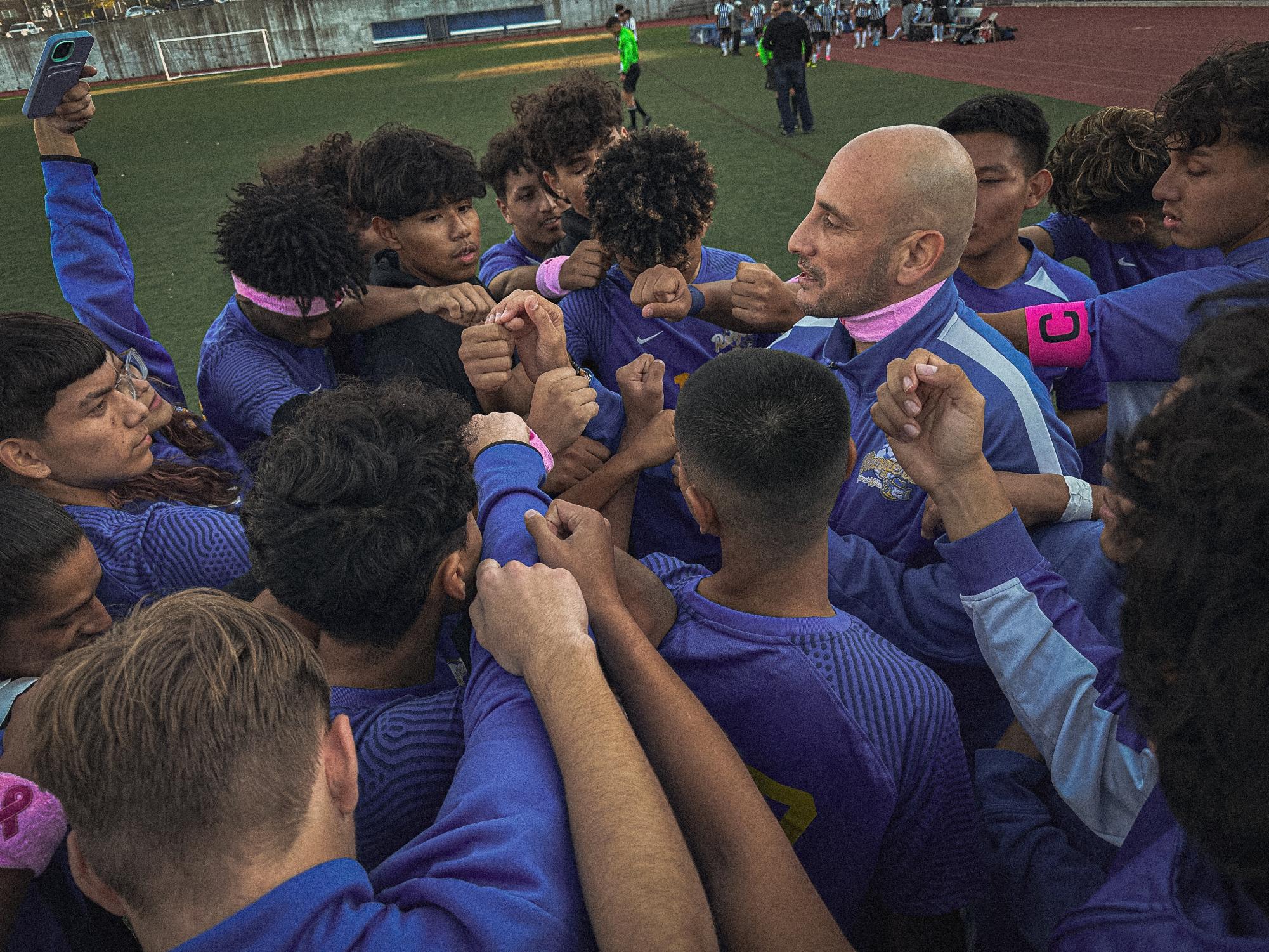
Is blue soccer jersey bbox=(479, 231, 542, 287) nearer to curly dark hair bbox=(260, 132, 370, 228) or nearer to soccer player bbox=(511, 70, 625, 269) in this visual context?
soccer player bbox=(511, 70, 625, 269)

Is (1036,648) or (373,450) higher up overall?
(373,450)

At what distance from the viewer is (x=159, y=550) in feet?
7.04

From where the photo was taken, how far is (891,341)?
2287 mm

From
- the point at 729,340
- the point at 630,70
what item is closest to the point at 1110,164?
the point at 729,340

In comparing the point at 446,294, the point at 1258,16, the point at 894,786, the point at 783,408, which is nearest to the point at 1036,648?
the point at 894,786

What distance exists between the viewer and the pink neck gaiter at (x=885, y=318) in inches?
93.0

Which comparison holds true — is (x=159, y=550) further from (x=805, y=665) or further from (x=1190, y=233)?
(x=1190, y=233)

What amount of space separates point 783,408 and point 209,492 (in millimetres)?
2057

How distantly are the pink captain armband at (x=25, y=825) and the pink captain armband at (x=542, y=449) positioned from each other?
3.97 feet

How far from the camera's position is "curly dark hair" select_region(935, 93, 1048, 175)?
3172mm

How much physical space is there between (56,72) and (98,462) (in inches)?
82.8

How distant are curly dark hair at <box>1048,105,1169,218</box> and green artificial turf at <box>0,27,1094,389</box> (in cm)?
387

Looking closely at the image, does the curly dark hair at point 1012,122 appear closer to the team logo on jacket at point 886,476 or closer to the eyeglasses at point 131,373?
the team logo on jacket at point 886,476

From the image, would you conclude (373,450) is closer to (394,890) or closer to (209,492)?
(394,890)
